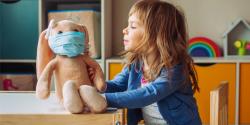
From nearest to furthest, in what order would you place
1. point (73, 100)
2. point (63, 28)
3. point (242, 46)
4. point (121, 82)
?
1. point (73, 100)
2. point (63, 28)
3. point (121, 82)
4. point (242, 46)

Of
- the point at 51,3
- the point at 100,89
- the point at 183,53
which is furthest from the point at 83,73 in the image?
the point at 51,3

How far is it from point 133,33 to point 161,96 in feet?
0.59

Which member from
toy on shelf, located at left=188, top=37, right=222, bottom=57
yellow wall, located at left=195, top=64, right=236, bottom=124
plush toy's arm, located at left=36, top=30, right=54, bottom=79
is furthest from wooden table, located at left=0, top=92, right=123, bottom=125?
toy on shelf, located at left=188, top=37, right=222, bottom=57

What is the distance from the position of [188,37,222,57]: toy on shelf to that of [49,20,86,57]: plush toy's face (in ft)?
4.81

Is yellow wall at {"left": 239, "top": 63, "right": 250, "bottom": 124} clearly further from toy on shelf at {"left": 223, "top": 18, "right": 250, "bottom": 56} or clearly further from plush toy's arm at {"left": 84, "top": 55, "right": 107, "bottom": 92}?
plush toy's arm at {"left": 84, "top": 55, "right": 107, "bottom": 92}

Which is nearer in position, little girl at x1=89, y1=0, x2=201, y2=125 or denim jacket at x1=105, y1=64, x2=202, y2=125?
denim jacket at x1=105, y1=64, x2=202, y2=125

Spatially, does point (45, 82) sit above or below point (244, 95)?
above

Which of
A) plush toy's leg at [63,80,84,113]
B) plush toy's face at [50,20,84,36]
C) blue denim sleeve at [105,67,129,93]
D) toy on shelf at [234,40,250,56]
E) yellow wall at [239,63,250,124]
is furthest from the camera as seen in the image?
toy on shelf at [234,40,250,56]

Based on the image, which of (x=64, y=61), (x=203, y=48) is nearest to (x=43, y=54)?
(x=64, y=61)

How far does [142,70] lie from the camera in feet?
3.77

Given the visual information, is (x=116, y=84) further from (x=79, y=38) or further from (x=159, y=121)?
(x=79, y=38)

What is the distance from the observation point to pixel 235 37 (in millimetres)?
2393

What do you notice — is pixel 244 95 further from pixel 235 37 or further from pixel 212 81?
pixel 235 37

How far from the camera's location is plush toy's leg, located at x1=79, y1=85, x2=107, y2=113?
852 millimetres
